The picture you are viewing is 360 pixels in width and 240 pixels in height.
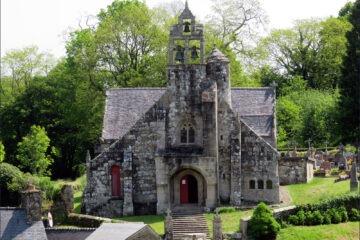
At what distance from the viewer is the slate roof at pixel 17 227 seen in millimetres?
35469

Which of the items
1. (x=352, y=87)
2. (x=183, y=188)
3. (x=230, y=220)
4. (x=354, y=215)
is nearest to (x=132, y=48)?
(x=352, y=87)

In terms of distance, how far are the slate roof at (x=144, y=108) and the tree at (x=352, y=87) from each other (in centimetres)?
552

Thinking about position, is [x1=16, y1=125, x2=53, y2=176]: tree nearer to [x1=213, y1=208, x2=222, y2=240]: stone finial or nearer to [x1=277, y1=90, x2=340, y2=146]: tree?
[x1=277, y1=90, x2=340, y2=146]: tree

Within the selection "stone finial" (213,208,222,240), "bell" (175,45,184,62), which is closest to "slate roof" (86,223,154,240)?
"stone finial" (213,208,222,240)

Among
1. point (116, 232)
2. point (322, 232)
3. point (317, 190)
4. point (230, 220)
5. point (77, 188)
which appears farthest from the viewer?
point (77, 188)

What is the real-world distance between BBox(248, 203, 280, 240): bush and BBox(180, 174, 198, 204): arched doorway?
30.9 ft

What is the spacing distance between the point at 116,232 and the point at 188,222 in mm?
13298

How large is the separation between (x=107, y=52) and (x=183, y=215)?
2633 centimetres

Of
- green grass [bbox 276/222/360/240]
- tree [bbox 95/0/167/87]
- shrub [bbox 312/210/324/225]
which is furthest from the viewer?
tree [bbox 95/0/167/87]

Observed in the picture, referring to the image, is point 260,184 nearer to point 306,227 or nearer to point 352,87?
point 306,227

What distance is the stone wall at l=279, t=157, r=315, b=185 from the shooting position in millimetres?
56938

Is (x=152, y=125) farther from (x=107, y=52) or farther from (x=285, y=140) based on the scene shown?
(x=285, y=140)

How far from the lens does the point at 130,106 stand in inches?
2293

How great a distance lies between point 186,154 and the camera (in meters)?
51.1
